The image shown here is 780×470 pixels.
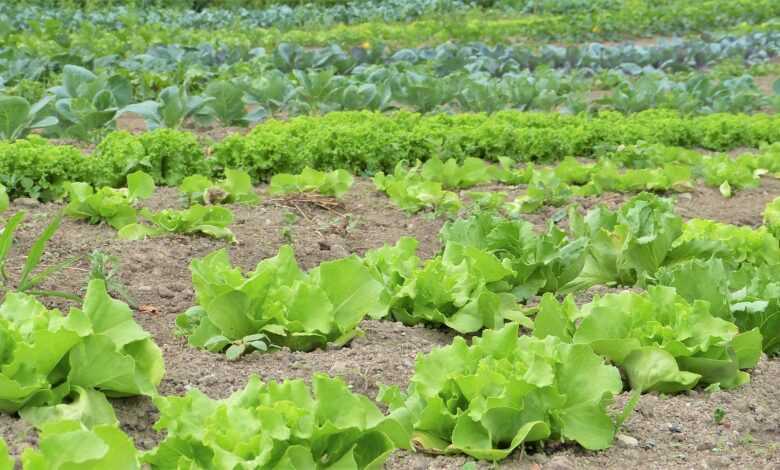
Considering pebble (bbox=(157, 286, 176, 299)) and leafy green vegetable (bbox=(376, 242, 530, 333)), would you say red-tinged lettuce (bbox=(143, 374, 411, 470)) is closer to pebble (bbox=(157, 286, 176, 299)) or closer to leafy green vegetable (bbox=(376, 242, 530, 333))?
leafy green vegetable (bbox=(376, 242, 530, 333))

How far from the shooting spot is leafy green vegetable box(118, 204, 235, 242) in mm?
5480

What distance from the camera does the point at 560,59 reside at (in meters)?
15.2

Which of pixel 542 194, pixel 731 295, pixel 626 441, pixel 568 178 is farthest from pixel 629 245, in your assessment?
pixel 568 178

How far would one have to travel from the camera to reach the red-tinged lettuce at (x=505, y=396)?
316cm

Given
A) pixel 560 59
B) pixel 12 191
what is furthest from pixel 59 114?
pixel 560 59

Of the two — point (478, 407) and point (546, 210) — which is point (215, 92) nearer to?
point (546, 210)

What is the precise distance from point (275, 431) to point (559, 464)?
2.77ft

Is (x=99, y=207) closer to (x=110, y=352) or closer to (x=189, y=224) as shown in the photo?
(x=189, y=224)

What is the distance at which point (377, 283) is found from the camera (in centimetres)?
407

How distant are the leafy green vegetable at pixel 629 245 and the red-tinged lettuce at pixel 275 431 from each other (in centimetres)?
216

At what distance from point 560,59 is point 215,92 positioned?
712cm

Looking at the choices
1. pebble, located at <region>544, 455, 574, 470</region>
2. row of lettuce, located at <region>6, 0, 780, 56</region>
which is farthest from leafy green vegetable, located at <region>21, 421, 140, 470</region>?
row of lettuce, located at <region>6, 0, 780, 56</region>

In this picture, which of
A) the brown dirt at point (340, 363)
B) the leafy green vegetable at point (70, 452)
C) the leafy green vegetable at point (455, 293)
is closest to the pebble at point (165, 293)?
the brown dirt at point (340, 363)

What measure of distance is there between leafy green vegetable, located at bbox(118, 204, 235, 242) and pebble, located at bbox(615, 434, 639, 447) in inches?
105
